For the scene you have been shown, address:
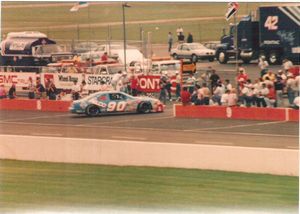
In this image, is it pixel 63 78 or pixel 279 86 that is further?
pixel 63 78

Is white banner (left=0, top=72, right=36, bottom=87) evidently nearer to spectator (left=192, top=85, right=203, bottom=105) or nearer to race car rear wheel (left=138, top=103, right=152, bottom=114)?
race car rear wheel (left=138, top=103, right=152, bottom=114)

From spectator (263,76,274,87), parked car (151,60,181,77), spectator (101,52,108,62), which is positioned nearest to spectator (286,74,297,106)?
spectator (263,76,274,87)

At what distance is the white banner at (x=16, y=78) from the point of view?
1636 centimetres

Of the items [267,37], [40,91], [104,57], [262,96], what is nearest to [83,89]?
[40,91]

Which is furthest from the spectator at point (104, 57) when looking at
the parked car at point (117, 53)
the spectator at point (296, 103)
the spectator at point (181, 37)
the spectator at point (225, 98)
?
the spectator at point (296, 103)

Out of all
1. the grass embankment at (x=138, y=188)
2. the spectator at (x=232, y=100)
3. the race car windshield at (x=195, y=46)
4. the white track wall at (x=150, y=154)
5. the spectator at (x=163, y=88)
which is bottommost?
the grass embankment at (x=138, y=188)

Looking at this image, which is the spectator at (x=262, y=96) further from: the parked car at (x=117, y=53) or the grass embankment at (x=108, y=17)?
the parked car at (x=117, y=53)

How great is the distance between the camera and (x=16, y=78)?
17031mm

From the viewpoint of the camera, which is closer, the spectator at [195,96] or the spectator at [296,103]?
the spectator at [296,103]

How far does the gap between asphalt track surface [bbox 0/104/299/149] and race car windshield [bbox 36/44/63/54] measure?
1220 mm

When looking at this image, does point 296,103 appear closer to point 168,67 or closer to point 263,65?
point 263,65

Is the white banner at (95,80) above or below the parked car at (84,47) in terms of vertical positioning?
below

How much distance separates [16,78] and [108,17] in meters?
3.15

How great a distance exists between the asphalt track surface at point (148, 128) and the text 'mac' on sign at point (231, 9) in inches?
95.9
